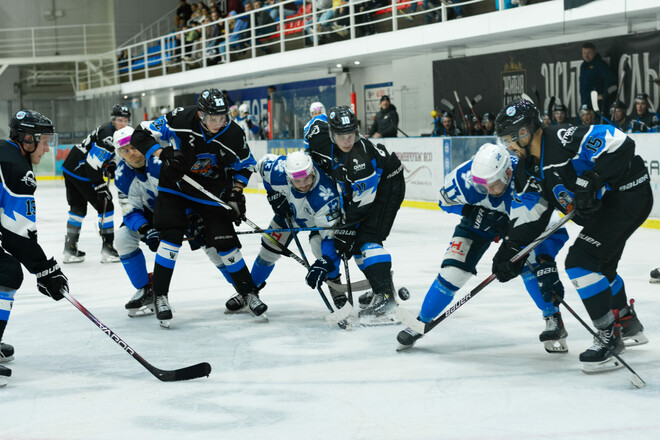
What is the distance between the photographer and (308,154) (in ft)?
15.7

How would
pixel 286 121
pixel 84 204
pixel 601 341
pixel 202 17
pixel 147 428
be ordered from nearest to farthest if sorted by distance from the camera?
pixel 147 428
pixel 601 341
pixel 84 204
pixel 286 121
pixel 202 17

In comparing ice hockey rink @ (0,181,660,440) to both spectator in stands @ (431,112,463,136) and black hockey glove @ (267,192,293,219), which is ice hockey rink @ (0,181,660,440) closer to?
black hockey glove @ (267,192,293,219)

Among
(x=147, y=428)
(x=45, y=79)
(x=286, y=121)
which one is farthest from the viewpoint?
(x=45, y=79)

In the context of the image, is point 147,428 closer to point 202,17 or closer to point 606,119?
point 606,119

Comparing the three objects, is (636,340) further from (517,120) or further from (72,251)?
(72,251)

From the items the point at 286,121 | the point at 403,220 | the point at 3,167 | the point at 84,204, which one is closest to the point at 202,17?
the point at 286,121

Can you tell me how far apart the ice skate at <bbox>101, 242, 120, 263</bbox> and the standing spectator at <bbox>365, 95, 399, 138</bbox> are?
5.97 meters

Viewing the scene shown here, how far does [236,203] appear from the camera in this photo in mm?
4773

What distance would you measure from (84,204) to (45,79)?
18.9m

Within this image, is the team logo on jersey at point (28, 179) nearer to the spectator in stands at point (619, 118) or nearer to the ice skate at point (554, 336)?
the ice skate at point (554, 336)

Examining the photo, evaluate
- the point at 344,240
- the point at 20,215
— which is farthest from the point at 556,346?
the point at 20,215

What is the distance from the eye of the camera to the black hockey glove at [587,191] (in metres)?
3.33

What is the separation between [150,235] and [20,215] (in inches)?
49.7

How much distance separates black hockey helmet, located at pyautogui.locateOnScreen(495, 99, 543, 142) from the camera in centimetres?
346
